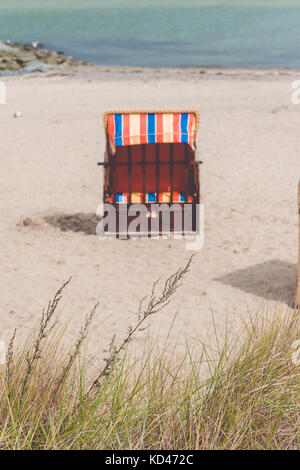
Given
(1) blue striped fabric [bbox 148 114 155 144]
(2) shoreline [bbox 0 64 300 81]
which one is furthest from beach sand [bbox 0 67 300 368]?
(2) shoreline [bbox 0 64 300 81]

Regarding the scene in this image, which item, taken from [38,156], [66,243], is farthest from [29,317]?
[38,156]

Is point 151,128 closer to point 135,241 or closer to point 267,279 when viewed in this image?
point 135,241

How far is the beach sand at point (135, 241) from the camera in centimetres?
533

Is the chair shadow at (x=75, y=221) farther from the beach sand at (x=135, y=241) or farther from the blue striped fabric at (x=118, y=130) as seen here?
the blue striped fabric at (x=118, y=130)

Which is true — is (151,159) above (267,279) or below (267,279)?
above

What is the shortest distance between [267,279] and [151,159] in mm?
2889

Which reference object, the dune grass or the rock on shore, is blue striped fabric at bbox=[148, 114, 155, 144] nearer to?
the dune grass

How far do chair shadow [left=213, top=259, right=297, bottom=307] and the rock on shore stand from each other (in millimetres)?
32013

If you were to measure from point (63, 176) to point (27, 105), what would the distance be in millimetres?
8590

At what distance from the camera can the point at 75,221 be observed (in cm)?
809

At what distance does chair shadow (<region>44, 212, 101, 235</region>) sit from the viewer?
25.6 ft

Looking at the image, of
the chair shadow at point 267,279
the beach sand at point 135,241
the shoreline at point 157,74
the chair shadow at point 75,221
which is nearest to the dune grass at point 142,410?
the beach sand at point 135,241

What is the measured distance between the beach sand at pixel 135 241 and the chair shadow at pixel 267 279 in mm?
10

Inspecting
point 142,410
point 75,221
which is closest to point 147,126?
point 75,221
